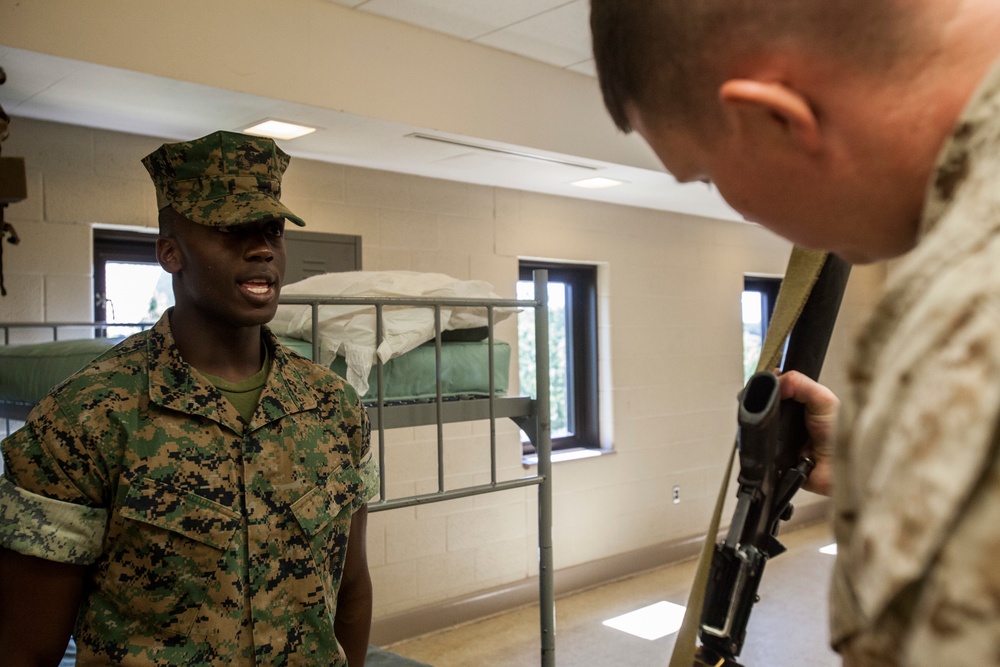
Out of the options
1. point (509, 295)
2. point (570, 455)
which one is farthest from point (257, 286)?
point (570, 455)

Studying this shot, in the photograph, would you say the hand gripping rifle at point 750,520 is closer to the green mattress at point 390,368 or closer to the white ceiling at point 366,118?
the white ceiling at point 366,118

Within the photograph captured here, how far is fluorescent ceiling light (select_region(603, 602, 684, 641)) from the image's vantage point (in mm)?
3972

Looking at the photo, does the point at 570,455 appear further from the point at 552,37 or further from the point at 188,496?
the point at 188,496

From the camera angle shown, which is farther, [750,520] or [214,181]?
[214,181]

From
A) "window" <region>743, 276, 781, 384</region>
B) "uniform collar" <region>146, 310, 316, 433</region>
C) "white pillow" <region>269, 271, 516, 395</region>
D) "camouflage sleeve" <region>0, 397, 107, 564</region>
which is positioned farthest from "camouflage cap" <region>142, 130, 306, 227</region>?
"window" <region>743, 276, 781, 384</region>

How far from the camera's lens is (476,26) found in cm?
320

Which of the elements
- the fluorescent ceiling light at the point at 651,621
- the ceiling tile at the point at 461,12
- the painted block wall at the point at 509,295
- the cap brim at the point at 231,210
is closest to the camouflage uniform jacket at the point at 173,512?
the cap brim at the point at 231,210

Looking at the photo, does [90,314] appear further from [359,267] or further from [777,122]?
[777,122]

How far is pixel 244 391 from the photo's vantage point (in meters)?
1.50

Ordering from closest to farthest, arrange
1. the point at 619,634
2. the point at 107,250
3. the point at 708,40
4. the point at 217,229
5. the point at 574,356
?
the point at 708,40, the point at 217,229, the point at 107,250, the point at 619,634, the point at 574,356

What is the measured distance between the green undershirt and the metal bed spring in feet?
1.49

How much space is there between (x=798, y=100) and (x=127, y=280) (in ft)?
11.0

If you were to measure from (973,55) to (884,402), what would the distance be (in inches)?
4.9

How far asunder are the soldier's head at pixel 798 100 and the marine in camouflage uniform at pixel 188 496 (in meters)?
1.19
